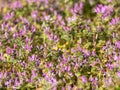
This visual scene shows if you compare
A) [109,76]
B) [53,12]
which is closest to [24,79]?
[109,76]

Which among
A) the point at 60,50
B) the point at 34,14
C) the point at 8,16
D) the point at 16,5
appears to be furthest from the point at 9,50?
the point at 16,5

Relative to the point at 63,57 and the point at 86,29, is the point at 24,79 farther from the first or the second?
the point at 86,29

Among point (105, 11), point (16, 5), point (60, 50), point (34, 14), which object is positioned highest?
point (16, 5)

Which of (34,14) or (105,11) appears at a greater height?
(34,14)

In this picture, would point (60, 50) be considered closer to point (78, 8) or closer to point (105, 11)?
point (105, 11)

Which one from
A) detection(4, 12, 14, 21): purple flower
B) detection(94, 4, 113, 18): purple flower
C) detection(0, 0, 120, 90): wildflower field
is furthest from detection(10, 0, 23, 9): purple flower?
detection(94, 4, 113, 18): purple flower

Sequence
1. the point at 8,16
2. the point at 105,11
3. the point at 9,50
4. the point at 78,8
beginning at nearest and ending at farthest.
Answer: the point at 9,50 < the point at 105,11 < the point at 8,16 < the point at 78,8

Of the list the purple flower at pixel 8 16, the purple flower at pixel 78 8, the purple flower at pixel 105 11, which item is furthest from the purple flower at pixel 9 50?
the purple flower at pixel 78 8

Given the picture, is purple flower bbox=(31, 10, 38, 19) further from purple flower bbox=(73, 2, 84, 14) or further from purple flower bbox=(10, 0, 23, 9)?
purple flower bbox=(73, 2, 84, 14)

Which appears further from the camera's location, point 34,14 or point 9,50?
point 34,14
